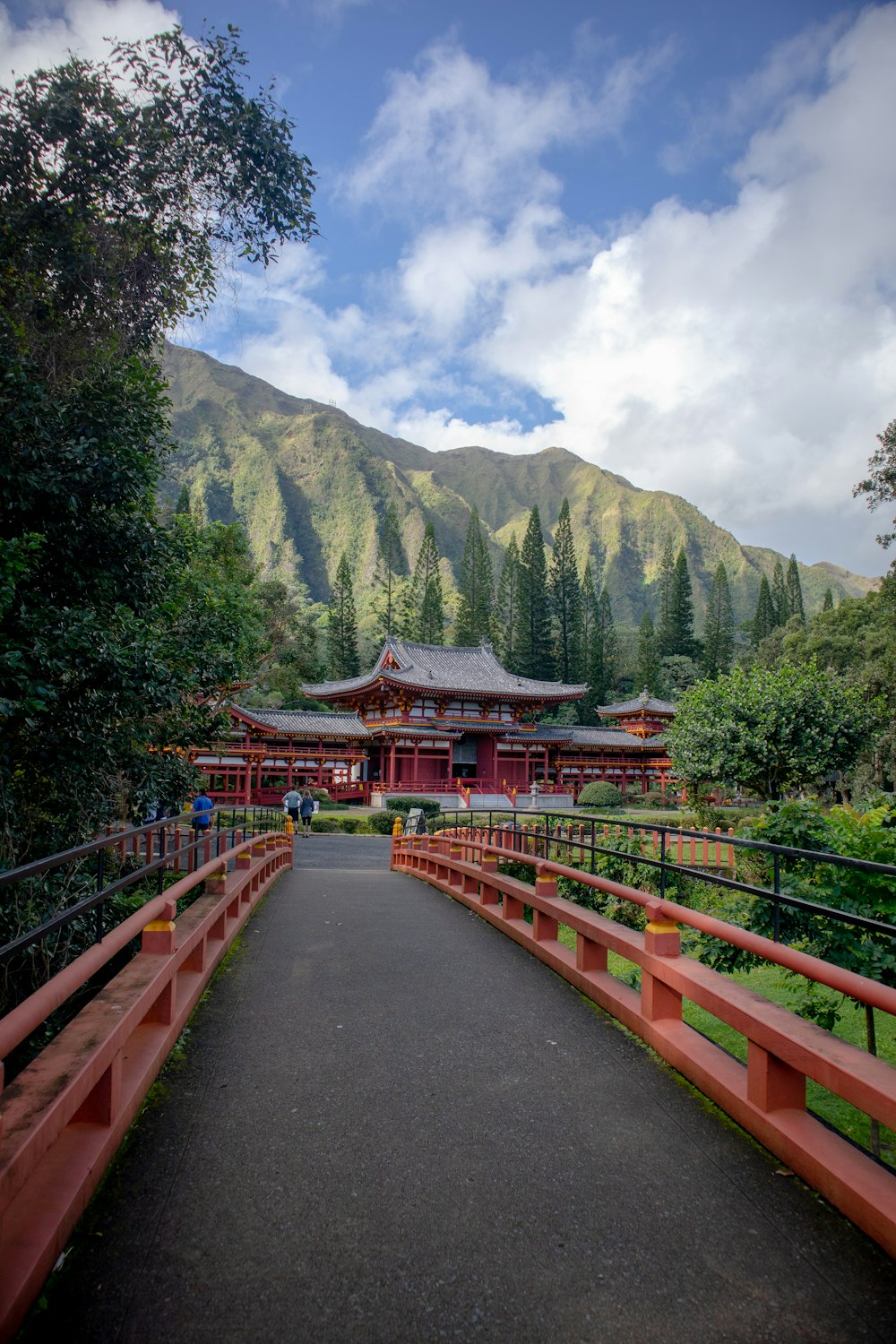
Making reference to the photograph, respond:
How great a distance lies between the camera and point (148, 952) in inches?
164

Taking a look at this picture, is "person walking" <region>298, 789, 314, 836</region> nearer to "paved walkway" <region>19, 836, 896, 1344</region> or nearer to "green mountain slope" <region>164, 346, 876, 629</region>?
"paved walkway" <region>19, 836, 896, 1344</region>

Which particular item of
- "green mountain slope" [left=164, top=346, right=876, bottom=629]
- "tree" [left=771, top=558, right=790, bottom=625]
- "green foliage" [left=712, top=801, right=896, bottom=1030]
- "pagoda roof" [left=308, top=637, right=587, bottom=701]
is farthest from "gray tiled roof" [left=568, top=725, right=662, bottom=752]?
"green mountain slope" [left=164, top=346, right=876, bottom=629]

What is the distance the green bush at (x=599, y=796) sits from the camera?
39000mm

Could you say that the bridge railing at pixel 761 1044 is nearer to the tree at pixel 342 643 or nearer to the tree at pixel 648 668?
the tree at pixel 342 643

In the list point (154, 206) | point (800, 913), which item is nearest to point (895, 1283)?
point (800, 913)

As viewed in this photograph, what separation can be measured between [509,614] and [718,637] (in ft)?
69.5

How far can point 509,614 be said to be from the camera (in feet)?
267

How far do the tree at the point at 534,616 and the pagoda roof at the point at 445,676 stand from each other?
18771 mm

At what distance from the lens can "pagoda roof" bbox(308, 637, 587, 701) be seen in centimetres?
3844

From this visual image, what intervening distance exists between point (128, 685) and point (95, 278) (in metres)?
5.62

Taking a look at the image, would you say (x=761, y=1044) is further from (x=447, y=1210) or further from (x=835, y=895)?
(x=835, y=895)

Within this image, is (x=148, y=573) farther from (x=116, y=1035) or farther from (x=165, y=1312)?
Result: (x=165, y=1312)

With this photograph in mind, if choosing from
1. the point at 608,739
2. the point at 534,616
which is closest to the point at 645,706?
the point at 608,739

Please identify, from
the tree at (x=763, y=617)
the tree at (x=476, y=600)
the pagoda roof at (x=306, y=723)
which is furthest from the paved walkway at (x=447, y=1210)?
the tree at (x=763, y=617)
